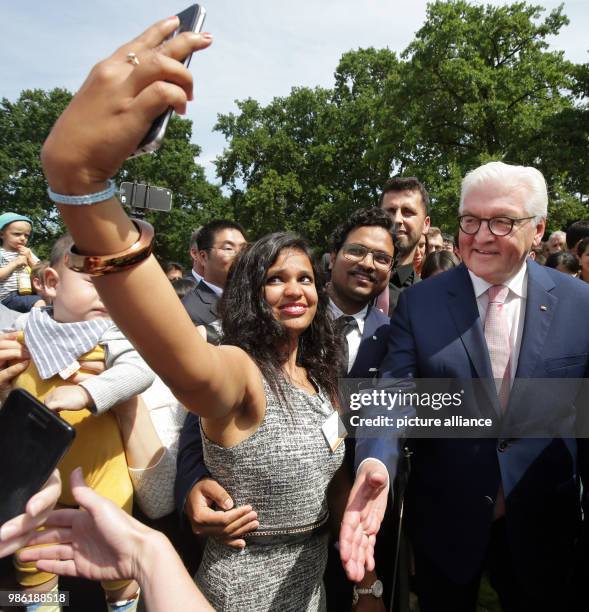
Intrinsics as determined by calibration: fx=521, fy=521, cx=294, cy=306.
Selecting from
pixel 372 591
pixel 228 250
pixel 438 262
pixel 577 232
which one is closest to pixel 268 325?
pixel 372 591

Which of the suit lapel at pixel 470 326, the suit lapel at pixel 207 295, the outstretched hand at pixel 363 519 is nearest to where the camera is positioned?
the outstretched hand at pixel 363 519

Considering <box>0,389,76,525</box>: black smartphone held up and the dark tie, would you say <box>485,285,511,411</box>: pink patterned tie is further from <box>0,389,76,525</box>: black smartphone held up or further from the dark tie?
<box>0,389,76,525</box>: black smartphone held up

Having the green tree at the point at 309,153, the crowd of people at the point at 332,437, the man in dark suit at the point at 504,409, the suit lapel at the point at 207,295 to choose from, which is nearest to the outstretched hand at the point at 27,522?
the crowd of people at the point at 332,437

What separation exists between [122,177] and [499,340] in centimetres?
3218

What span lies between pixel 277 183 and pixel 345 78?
28.7 feet

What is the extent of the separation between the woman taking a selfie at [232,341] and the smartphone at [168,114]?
1 cm

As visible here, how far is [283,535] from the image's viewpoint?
188 centimetres

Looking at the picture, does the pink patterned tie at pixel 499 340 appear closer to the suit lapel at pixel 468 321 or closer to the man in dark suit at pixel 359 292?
the suit lapel at pixel 468 321

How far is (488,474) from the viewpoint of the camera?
7.17ft

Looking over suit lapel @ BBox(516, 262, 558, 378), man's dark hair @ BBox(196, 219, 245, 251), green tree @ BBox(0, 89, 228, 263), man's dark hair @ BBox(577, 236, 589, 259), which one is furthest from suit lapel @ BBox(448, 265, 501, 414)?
green tree @ BBox(0, 89, 228, 263)

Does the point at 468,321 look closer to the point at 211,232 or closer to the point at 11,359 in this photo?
the point at 11,359

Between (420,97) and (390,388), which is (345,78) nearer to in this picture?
(420,97)

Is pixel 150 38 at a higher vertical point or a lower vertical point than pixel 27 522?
higher

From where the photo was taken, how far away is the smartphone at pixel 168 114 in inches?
31.0
